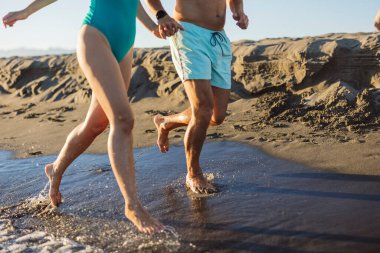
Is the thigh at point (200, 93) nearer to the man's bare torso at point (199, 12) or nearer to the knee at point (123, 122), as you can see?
the man's bare torso at point (199, 12)

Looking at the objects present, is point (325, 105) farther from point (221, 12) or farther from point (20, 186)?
point (20, 186)

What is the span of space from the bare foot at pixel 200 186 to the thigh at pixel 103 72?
3.26 feet

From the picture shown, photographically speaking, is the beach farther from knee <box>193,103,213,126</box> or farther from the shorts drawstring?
the shorts drawstring

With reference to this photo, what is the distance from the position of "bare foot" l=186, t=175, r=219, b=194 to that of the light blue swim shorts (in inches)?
27.7

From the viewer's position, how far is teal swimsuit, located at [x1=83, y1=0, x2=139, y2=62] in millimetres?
2807

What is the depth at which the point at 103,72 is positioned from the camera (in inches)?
106

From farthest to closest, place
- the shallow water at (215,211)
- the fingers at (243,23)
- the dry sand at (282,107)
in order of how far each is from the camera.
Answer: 1. the dry sand at (282,107)
2. the fingers at (243,23)
3. the shallow water at (215,211)

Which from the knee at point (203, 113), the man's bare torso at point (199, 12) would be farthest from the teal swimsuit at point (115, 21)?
the knee at point (203, 113)

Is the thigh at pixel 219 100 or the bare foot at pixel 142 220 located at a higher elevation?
the thigh at pixel 219 100

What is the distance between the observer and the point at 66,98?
9.68 m

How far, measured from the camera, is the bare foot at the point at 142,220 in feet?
8.45

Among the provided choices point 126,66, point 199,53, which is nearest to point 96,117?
point 126,66

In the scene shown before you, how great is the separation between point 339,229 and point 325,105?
313cm

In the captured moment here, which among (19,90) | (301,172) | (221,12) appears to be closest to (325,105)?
(301,172)
